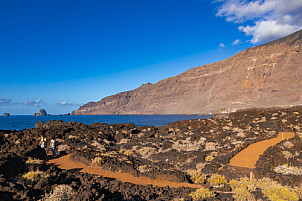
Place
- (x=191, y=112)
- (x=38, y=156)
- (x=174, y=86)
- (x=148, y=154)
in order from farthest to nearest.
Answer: (x=174, y=86) < (x=191, y=112) < (x=148, y=154) < (x=38, y=156)

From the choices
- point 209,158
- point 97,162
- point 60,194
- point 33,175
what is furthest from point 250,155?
point 33,175

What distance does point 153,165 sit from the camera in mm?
12562

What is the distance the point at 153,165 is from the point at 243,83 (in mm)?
120739

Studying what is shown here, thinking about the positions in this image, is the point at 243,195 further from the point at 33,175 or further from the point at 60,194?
the point at 33,175

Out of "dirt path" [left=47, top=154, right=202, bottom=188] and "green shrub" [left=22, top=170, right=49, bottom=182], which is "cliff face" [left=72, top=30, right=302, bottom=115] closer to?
"dirt path" [left=47, top=154, right=202, bottom=188]

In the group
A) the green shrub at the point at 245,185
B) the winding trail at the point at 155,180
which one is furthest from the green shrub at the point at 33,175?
the green shrub at the point at 245,185

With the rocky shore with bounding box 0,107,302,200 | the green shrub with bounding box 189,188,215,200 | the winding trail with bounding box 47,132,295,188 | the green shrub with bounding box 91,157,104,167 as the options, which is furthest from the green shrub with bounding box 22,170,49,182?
the green shrub with bounding box 189,188,215,200

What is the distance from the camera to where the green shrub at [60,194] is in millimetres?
5680

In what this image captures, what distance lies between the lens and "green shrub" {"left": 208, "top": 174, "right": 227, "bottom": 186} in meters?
9.41

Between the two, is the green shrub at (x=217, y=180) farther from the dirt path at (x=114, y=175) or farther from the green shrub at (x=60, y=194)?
the green shrub at (x=60, y=194)

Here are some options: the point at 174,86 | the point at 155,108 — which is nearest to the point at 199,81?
the point at 174,86

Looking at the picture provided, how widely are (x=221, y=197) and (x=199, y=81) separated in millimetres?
150373

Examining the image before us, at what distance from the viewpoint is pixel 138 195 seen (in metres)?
7.17

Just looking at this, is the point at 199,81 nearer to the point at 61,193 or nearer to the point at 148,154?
the point at 148,154
